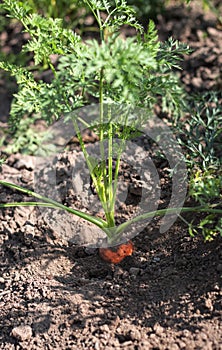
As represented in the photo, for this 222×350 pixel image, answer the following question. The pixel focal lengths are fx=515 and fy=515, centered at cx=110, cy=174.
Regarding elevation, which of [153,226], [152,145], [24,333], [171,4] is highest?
[171,4]

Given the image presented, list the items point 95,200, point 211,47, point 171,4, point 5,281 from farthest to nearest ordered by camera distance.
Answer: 1. point 171,4
2. point 211,47
3. point 95,200
4. point 5,281

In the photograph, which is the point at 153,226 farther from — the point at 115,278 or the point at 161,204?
the point at 115,278

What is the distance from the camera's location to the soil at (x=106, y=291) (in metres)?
1.79

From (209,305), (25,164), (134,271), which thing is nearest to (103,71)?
(134,271)

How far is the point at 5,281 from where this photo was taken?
2131mm

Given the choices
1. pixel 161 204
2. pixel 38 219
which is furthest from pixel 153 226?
pixel 38 219

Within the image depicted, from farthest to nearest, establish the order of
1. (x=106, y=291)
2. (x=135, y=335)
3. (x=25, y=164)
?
(x=25, y=164)
(x=106, y=291)
(x=135, y=335)

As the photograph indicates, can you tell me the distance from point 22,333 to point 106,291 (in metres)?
0.35

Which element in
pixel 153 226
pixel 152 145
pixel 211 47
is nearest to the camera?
pixel 153 226

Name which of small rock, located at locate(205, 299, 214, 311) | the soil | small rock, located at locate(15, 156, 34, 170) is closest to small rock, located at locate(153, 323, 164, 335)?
the soil

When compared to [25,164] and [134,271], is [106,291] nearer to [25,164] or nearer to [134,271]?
[134,271]

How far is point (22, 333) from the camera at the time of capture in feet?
6.10

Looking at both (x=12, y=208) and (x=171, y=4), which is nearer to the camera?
(x=12, y=208)

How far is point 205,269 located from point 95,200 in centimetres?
67
